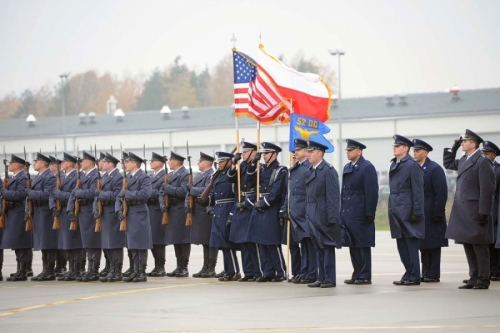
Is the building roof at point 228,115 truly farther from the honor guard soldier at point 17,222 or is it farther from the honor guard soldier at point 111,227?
the honor guard soldier at point 111,227

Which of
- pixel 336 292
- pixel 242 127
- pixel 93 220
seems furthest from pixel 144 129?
pixel 336 292

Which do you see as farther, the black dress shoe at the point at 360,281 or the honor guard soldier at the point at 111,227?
the honor guard soldier at the point at 111,227

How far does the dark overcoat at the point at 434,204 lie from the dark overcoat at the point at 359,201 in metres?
0.93

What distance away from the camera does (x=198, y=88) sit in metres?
111

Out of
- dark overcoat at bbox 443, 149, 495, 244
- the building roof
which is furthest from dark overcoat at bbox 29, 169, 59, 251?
the building roof

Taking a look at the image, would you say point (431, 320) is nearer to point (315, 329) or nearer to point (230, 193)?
point (315, 329)

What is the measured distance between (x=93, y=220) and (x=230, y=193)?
226 centimetres

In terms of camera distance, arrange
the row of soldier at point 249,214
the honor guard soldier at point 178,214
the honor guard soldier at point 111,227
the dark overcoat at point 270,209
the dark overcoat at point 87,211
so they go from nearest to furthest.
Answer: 1. the row of soldier at point 249,214
2. the dark overcoat at point 270,209
3. the honor guard soldier at point 111,227
4. the dark overcoat at point 87,211
5. the honor guard soldier at point 178,214

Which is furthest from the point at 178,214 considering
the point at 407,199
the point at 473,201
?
the point at 473,201

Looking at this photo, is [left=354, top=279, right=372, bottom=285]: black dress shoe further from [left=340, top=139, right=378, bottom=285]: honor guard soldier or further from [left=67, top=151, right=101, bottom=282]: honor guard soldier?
[left=67, top=151, right=101, bottom=282]: honor guard soldier

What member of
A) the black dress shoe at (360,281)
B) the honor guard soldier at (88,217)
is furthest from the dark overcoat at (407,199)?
the honor guard soldier at (88,217)

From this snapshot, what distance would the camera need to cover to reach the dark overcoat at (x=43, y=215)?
1803 centimetres

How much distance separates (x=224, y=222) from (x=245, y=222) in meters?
0.56

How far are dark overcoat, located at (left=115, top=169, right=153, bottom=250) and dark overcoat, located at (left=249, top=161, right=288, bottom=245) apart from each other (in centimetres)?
166
